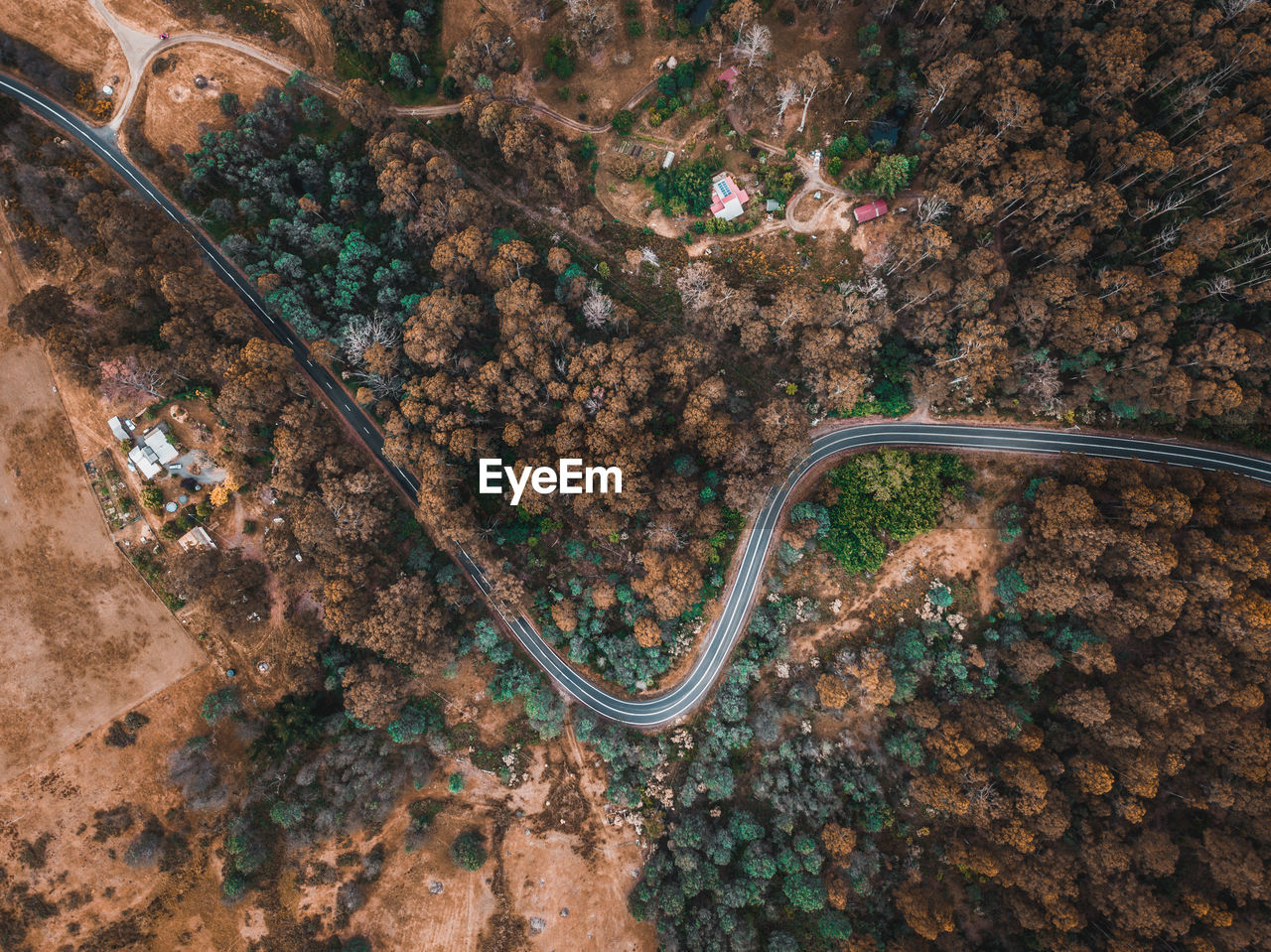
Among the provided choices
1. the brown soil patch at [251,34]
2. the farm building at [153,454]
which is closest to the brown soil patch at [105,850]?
the farm building at [153,454]

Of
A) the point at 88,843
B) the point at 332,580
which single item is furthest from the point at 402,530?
the point at 88,843

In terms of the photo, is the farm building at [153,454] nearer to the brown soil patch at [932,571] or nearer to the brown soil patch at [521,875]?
the brown soil patch at [521,875]

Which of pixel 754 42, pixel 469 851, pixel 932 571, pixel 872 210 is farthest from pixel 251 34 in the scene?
pixel 932 571

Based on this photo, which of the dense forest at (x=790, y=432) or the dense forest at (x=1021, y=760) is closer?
the dense forest at (x=1021, y=760)

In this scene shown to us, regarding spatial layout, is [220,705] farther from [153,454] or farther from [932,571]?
[932,571]

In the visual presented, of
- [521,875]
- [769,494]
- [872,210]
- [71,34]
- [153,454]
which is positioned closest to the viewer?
[872,210]

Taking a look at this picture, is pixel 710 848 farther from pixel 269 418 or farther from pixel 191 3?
pixel 191 3
